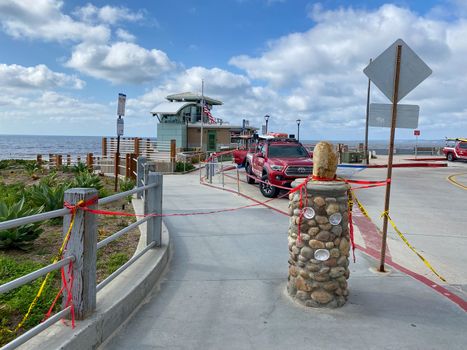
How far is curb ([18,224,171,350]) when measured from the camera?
123 inches

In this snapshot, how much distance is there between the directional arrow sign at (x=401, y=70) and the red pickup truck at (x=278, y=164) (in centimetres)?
644

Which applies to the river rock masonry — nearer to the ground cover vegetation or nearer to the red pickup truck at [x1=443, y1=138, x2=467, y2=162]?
the ground cover vegetation

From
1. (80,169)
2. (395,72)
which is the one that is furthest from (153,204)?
(80,169)

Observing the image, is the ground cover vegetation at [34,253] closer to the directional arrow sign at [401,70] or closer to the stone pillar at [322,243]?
the stone pillar at [322,243]

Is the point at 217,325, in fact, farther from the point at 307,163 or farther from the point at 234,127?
the point at 234,127

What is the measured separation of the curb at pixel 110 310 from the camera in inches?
123

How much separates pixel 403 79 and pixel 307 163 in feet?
24.8

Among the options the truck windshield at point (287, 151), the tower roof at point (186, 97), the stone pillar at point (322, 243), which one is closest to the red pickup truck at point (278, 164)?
the truck windshield at point (287, 151)

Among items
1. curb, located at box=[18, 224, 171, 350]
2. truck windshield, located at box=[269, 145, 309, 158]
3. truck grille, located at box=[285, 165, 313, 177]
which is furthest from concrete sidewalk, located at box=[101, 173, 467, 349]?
truck windshield, located at box=[269, 145, 309, 158]

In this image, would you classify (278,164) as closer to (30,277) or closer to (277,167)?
(277,167)

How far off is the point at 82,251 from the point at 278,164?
399 inches

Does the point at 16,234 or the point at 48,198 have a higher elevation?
the point at 48,198

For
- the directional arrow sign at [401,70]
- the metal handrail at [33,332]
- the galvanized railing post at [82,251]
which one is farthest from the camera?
the directional arrow sign at [401,70]

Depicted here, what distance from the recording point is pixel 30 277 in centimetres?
284
